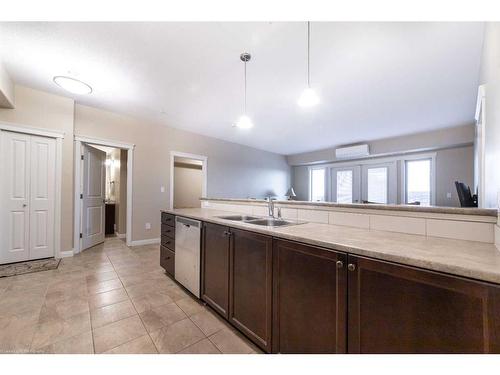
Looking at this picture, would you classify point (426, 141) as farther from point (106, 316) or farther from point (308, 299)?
point (106, 316)

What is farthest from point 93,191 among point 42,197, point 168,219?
point 168,219

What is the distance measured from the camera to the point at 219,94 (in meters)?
3.25

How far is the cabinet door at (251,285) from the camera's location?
134 cm

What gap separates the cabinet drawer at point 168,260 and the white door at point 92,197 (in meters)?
2.06

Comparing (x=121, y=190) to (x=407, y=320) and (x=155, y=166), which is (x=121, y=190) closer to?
(x=155, y=166)

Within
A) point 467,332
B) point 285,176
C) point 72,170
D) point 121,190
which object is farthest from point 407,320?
point 285,176

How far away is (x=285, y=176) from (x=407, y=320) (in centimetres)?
694

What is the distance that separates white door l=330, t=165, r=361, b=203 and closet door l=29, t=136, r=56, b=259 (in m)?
6.77

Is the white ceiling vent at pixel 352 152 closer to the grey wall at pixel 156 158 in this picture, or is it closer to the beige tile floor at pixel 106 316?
the grey wall at pixel 156 158

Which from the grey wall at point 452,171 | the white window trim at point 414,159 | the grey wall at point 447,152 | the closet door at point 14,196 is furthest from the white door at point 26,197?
the grey wall at point 452,171

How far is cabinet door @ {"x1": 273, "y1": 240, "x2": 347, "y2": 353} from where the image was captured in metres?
1.00

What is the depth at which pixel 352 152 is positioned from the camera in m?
5.70

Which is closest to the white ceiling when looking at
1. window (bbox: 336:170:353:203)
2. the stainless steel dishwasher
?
the stainless steel dishwasher

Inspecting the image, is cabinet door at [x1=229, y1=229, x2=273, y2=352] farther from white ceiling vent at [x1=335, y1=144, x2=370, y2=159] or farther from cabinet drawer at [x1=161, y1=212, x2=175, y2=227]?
white ceiling vent at [x1=335, y1=144, x2=370, y2=159]
